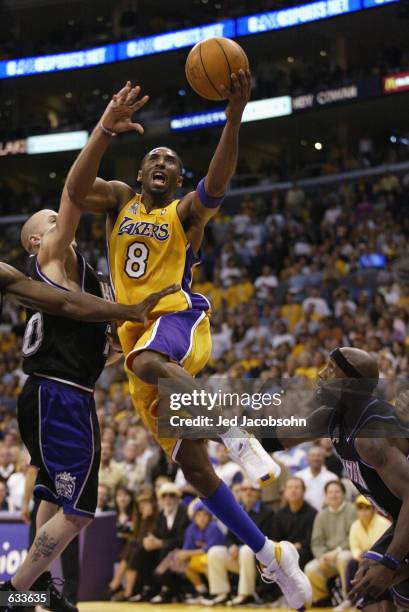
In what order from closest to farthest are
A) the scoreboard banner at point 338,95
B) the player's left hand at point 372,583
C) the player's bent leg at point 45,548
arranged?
the player's left hand at point 372,583, the player's bent leg at point 45,548, the scoreboard banner at point 338,95

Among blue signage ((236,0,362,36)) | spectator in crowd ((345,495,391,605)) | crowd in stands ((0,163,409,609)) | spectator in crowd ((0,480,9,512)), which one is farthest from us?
blue signage ((236,0,362,36))

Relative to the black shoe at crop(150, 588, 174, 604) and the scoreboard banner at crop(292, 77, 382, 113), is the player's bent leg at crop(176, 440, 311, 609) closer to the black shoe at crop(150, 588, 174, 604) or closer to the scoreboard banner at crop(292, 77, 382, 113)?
the black shoe at crop(150, 588, 174, 604)

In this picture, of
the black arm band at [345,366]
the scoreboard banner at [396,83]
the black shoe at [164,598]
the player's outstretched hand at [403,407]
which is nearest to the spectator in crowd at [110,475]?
the black shoe at [164,598]

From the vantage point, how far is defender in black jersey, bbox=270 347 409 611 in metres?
3.98

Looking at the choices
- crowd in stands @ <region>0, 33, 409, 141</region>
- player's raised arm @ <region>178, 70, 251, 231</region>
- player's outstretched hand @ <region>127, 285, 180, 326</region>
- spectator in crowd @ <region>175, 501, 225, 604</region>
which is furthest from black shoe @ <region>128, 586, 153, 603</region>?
crowd in stands @ <region>0, 33, 409, 141</region>

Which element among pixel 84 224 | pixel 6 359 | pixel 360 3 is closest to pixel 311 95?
pixel 360 3

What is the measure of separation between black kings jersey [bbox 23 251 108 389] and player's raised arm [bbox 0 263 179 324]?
31 cm

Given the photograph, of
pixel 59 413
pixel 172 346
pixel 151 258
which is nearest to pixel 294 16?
pixel 151 258

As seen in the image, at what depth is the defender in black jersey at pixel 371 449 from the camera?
398cm

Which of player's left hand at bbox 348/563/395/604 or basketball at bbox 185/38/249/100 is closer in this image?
player's left hand at bbox 348/563/395/604

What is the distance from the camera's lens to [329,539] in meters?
8.16

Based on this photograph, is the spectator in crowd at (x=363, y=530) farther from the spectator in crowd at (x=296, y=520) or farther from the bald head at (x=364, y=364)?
the bald head at (x=364, y=364)

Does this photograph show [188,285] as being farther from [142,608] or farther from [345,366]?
[142,608]

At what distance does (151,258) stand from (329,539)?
4230mm
